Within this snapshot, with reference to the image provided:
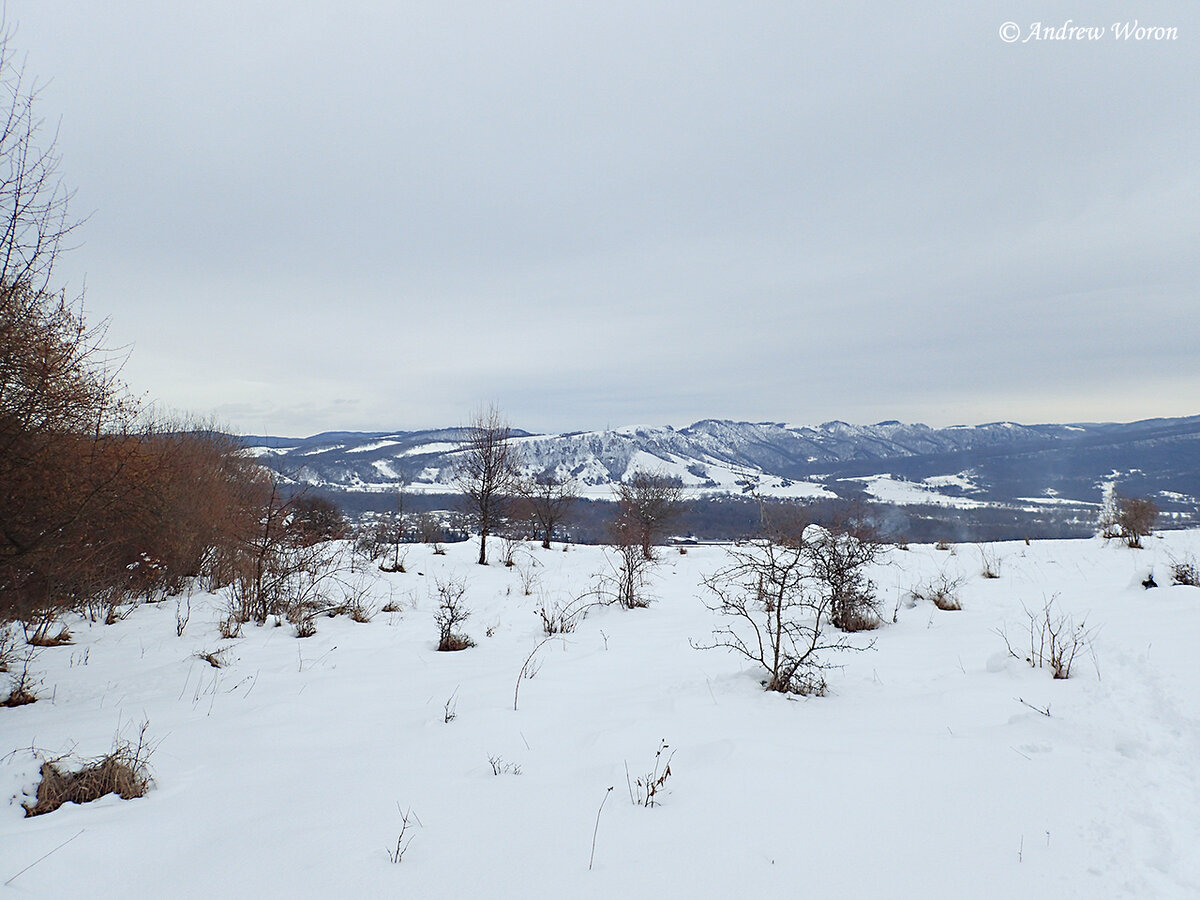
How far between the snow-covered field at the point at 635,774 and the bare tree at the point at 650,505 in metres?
16.3

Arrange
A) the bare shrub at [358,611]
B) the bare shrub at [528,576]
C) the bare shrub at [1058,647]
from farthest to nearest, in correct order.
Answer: the bare shrub at [528,576]
the bare shrub at [358,611]
the bare shrub at [1058,647]

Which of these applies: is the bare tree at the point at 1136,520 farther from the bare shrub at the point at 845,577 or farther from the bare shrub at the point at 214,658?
the bare shrub at the point at 214,658

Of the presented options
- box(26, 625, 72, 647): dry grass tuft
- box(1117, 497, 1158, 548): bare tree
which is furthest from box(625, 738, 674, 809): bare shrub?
box(1117, 497, 1158, 548): bare tree

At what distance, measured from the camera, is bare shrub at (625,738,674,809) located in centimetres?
311

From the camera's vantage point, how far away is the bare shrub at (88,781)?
3.19 m

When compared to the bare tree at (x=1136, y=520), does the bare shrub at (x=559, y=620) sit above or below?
below

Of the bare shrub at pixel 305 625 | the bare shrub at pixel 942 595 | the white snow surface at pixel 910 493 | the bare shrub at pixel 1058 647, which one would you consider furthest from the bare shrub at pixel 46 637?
the white snow surface at pixel 910 493

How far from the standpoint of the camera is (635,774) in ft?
11.5

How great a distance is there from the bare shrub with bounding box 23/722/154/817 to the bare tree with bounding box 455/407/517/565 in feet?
55.7

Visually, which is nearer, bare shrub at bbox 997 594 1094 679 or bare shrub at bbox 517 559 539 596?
bare shrub at bbox 997 594 1094 679

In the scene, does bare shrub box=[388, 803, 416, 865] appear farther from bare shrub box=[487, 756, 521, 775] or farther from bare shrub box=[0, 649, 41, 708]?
bare shrub box=[0, 649, 41, 708]

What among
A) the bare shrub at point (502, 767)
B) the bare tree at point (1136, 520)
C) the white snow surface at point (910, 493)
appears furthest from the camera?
the white snow surface at point (910, 493)

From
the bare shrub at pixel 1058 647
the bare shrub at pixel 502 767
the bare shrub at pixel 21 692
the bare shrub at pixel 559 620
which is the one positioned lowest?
the bare shrub at pixel 559 620

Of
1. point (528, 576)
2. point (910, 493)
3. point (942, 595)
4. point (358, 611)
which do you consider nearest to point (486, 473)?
point (528, 576)
